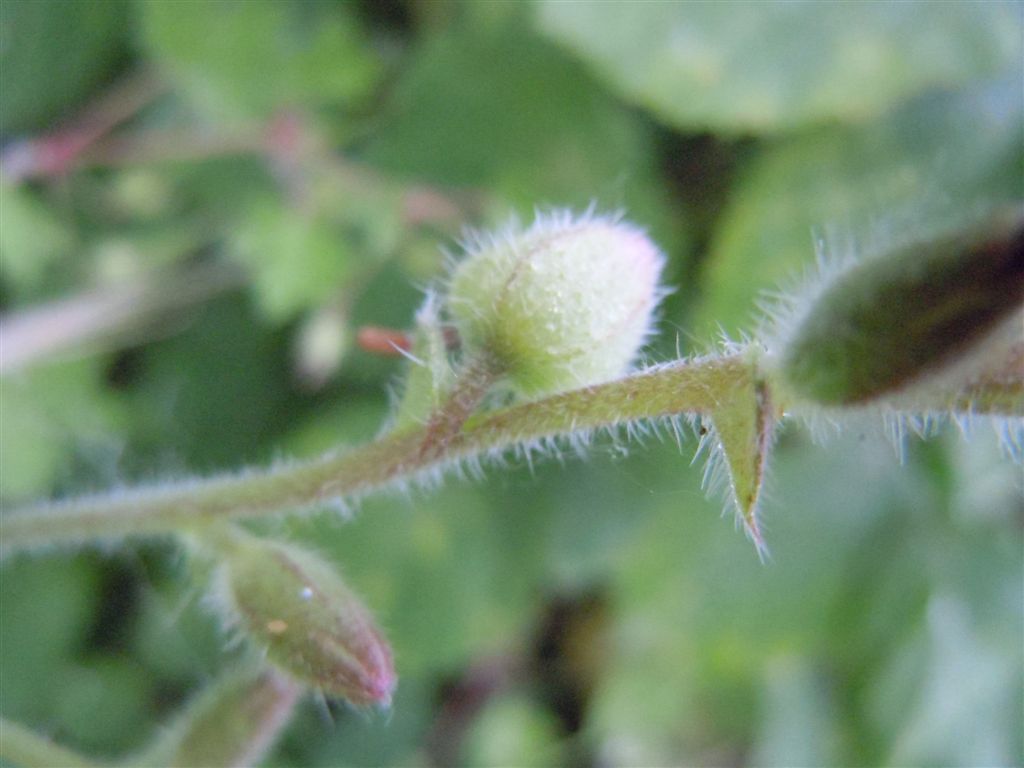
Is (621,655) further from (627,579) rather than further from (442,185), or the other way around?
(442,185)

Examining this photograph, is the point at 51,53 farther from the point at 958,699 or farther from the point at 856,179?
the point at 958,699

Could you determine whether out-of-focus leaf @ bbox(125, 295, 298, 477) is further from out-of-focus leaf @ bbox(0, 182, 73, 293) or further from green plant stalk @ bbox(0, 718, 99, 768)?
green plant stalk @ bbox(0, 718, 99, 768)

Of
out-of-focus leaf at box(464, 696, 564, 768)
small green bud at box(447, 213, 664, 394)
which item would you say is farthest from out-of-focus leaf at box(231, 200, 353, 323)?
out-of-focus leaf at box(464, 696, 564, 768)

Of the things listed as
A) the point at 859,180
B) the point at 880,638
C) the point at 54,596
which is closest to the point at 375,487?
the point at 54,596

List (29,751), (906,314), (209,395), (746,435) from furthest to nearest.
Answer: (209,395), (29,751), (746,435), (906,314)

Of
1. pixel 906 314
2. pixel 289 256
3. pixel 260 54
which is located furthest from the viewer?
pixel 260 54

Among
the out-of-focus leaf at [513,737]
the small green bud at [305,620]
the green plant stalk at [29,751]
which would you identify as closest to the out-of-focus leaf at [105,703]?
the green plant stalk at [29,751]

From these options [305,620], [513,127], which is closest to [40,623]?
[305,620]
